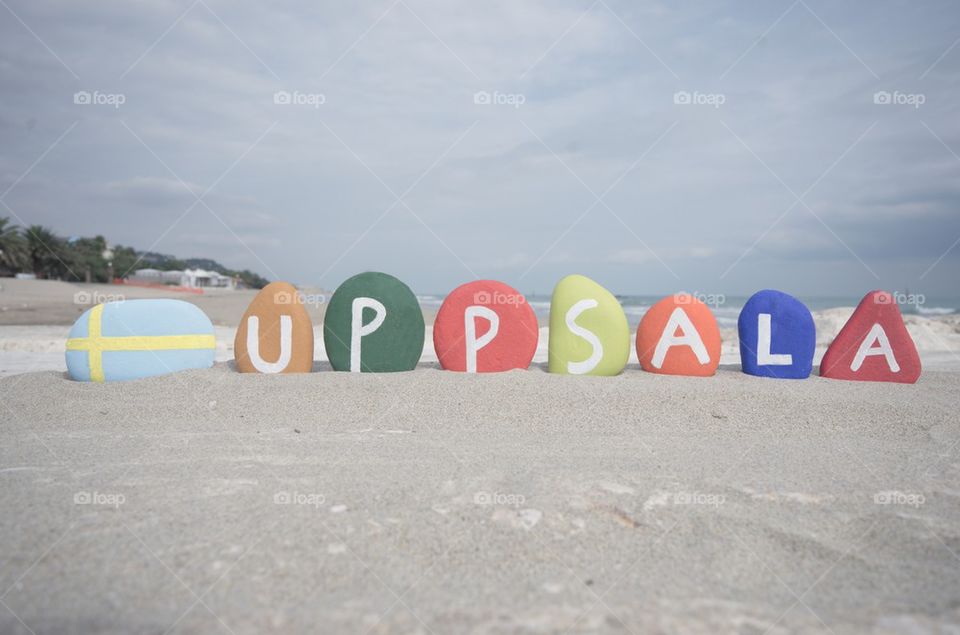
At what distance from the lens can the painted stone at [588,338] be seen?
772cm

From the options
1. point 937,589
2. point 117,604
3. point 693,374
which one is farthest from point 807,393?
point 117,604

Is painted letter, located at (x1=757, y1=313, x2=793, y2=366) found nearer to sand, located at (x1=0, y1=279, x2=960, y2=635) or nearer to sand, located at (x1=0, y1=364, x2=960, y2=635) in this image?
sand, located at (x1=0, y1=279, x2=960, y2=635)

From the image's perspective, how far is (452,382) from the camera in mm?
6723

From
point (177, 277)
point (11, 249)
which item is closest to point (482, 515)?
point (11, 249)

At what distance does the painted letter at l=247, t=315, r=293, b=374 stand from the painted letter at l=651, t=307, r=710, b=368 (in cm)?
457

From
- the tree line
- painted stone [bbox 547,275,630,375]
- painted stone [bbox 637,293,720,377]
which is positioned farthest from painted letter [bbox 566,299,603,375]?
the tree line

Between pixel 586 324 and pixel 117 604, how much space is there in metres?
6.10

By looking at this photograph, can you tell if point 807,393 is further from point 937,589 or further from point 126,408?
point 126,408

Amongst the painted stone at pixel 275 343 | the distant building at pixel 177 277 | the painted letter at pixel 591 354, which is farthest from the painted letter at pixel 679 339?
the distant building at pixel 177 277

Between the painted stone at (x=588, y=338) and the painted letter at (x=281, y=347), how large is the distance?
3.18 m

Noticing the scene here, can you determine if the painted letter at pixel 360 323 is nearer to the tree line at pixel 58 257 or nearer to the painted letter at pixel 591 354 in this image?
the painted letter at pixel 591 354

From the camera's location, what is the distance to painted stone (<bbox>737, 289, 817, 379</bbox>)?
791cm

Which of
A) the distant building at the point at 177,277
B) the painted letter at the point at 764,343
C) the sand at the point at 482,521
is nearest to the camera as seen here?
the sand at the point at 482,521

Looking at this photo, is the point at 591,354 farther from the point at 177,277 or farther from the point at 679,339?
the point at 177,277
